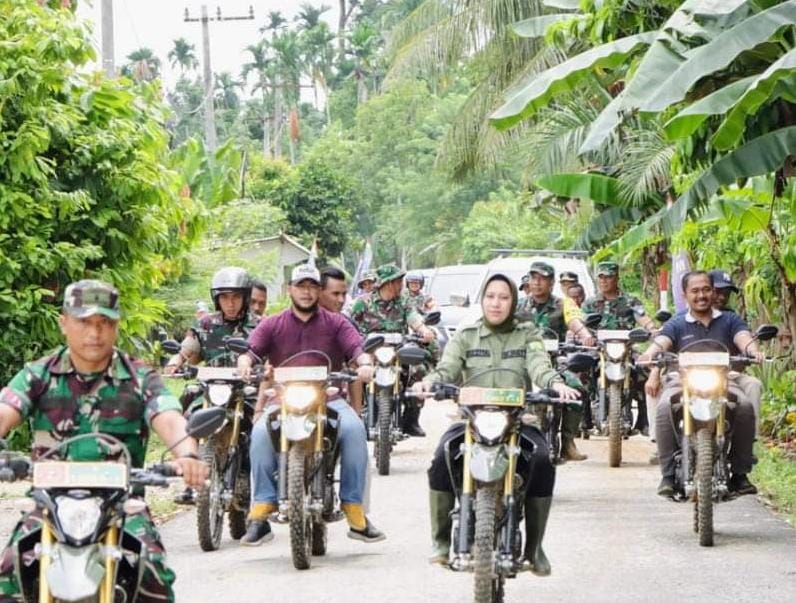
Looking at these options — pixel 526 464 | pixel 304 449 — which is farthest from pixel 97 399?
pixel 304 449

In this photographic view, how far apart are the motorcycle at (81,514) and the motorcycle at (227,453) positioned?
Result: 4.32 m

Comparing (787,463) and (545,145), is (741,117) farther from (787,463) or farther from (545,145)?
(545,145)

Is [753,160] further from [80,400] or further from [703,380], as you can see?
[80,400]

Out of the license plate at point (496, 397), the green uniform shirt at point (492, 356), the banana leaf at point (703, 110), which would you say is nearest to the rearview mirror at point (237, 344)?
the green uniform shirt at point (492, 356)

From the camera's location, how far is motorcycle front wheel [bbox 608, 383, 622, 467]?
14.8 metres

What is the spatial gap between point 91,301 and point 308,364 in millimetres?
4336

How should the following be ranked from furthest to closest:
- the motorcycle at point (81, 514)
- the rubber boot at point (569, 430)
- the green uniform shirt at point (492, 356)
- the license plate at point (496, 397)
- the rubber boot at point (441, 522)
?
1. the rubber boot at point (569, 430)
2. the green uniform shirt at point (492, 356)
3. the rubber boot at point (441, 522)
4. the license plate at point (496, 397)
5. the motorcycle at point (81, 514)

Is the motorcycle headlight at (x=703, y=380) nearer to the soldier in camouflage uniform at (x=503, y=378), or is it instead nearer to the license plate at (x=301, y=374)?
the soldier in camouflage uniform at (x=503, y=378)

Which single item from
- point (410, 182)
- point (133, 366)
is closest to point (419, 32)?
point (133, 366)

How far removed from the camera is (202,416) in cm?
579

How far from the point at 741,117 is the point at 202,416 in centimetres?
586

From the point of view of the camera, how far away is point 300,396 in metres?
9.74

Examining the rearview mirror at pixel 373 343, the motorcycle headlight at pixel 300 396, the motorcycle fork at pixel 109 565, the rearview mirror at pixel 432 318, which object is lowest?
the motorcycle fork at pixel 109 565

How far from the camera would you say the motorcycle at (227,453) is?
1022 cm
